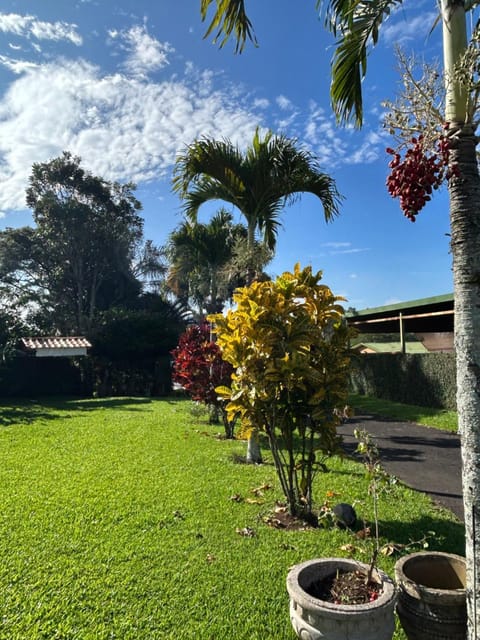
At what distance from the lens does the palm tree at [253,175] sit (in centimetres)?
731

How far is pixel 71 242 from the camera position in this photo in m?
27.5

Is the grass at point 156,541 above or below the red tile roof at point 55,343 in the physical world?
below

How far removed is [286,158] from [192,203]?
6.92ft

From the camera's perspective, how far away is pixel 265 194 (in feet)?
25.1

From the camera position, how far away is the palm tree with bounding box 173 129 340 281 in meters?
7.31

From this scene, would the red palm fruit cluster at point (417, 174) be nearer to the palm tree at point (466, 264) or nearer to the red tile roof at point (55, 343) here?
the palm tree at point (466, 264)

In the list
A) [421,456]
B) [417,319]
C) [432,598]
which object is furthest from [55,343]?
[432,598]

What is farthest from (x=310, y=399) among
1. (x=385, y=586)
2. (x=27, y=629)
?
(x=27, y=629)

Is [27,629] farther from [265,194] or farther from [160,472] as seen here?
[265,194]

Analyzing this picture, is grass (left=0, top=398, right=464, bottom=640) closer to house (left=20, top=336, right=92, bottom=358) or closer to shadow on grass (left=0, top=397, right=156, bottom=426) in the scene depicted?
shadow on grass (left=0, top=397, right=156, bottom=426)

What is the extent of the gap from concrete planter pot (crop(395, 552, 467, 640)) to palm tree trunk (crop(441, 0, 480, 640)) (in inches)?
6.1

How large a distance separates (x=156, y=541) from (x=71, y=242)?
88.3ft

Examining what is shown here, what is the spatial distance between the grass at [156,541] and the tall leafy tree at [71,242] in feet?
71.6

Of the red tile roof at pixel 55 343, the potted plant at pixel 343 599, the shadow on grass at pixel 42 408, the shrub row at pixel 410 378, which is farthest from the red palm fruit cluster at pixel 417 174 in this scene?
the red tile roof at pixel 55 343
